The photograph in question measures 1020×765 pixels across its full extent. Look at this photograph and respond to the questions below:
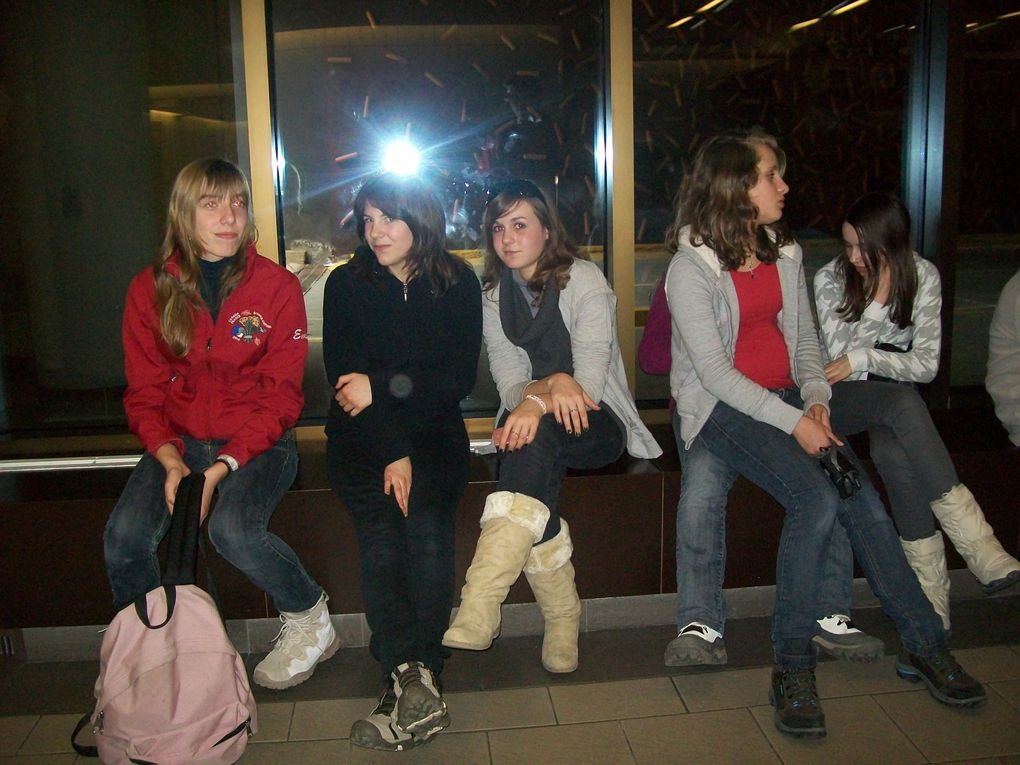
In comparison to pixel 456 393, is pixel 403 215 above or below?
above

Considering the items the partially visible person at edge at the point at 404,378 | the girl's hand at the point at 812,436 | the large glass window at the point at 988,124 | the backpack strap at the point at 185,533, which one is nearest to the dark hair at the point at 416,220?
the partially visible person at edge at the point at 404,378

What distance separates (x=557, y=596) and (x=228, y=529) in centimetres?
89

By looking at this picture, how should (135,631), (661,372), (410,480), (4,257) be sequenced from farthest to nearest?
1. (4,257)
2. (661,372)
3. (410,480)
4. (135,631)

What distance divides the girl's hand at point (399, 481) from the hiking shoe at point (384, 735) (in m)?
0.50

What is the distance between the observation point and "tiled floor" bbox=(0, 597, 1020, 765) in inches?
82.6

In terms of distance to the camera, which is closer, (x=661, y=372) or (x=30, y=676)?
(x=30, y=676)

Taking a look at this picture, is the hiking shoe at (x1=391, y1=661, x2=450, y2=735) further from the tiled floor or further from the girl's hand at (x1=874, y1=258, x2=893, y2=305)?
the girl's hand at (x1=874, y1=258, x2=893, y2=305)

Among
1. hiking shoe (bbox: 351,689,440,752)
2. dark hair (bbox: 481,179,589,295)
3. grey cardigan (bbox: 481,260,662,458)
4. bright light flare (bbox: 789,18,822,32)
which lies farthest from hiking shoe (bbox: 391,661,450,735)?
bright light flare (bbox: 789,18,822,32)

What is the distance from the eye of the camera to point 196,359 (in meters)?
2.45

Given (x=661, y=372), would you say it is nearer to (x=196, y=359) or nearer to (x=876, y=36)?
(x=196, y=359)

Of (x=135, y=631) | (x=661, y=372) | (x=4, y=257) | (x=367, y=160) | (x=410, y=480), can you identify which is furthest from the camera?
(x=4, y=257)

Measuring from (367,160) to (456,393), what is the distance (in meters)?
1.32

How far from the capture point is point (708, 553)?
2420mm

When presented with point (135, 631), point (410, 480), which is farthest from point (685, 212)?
point (135, 631)
